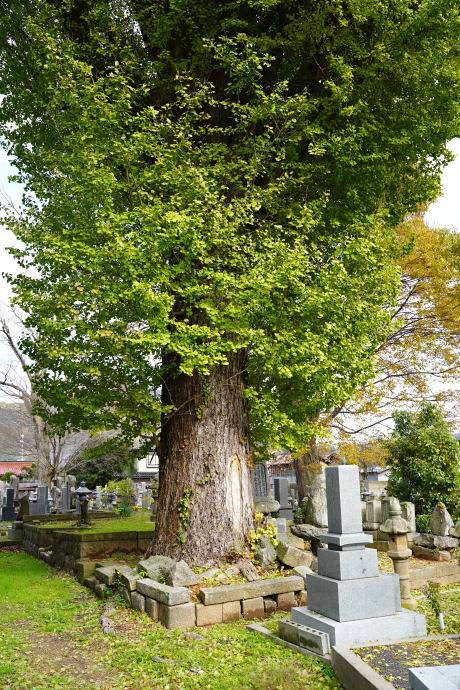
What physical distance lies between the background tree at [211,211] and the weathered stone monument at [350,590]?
2.14 metres

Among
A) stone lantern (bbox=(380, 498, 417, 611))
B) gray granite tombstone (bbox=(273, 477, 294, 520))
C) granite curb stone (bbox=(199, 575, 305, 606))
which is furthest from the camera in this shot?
gray granite tombstone (bbox=(273, 477, 294, 520))

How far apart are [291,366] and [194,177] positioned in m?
3.26

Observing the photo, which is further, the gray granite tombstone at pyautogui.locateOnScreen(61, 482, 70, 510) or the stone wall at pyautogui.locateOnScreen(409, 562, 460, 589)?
the gray granite tombstone at pyautogui.locateOnScreen(61, 482, 70, 510)

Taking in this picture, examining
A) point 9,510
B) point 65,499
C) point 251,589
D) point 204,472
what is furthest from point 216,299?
point 9,510

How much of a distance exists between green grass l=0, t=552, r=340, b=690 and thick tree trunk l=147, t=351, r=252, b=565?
4.07 ft

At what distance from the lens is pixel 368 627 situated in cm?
546

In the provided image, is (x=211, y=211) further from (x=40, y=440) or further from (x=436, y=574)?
(x=40, y=440)

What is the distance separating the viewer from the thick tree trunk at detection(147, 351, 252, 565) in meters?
7.86

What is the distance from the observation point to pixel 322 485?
37.1 feet

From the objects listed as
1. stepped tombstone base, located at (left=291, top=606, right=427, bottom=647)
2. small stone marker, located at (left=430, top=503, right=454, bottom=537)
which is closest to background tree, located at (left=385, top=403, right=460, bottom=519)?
small stone marker, located at (left=430, top=503, right=454, bottom=537)

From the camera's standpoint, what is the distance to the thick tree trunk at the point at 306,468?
16.8 m

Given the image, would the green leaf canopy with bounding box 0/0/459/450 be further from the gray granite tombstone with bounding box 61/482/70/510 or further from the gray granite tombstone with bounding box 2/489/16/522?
the gray granite tombstone with bounding box 2/489/16/522

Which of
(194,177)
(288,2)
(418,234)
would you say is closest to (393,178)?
(288,2)

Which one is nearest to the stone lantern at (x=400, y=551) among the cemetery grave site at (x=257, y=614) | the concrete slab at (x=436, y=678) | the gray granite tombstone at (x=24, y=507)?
the cemetery grave site at (x=257, y=614)
